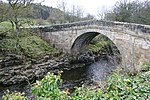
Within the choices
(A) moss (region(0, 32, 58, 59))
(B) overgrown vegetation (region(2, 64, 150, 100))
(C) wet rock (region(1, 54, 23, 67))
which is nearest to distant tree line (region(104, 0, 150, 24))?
(A) moss (region(0, 32, 58, 59))

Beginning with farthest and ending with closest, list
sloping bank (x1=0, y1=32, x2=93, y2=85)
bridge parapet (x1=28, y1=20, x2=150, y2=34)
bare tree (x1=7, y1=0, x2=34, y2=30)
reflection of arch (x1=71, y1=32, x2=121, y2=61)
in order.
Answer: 1. reflection of arch (x1=71, y1=32, x2=121, y2=61)
2. bare tree (x1=7, y1=0, x2=34, y2=30)
3. sloping bank (x1=0, y1=32, x2=93, y2=85)
4. bridge parapet (x1=28, y1=20, x2=150, y2=34)

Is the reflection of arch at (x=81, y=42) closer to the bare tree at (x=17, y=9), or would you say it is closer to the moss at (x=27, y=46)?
the moss at (x=27, y=46)

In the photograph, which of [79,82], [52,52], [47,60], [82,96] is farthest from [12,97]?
A: [52,52]

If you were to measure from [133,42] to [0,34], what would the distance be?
42.8ft

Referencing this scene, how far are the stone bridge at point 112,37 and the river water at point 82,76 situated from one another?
7.18ft

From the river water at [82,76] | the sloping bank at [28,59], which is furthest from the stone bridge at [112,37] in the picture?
the river water at [82,76]

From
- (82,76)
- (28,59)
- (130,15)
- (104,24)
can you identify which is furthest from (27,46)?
(130,15)

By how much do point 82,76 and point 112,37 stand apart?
421cm

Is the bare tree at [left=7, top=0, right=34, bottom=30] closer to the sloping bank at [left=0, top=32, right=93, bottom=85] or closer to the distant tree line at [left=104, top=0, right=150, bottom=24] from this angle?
the sloping bank at [left=0, top=32, right=93, bottom=85]

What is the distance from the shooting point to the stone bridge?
17859 mm

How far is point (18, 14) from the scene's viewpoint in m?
24.0

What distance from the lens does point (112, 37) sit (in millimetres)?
21219

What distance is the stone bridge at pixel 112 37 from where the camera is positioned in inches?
703

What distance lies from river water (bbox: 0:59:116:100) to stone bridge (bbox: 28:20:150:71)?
86.2 inches
